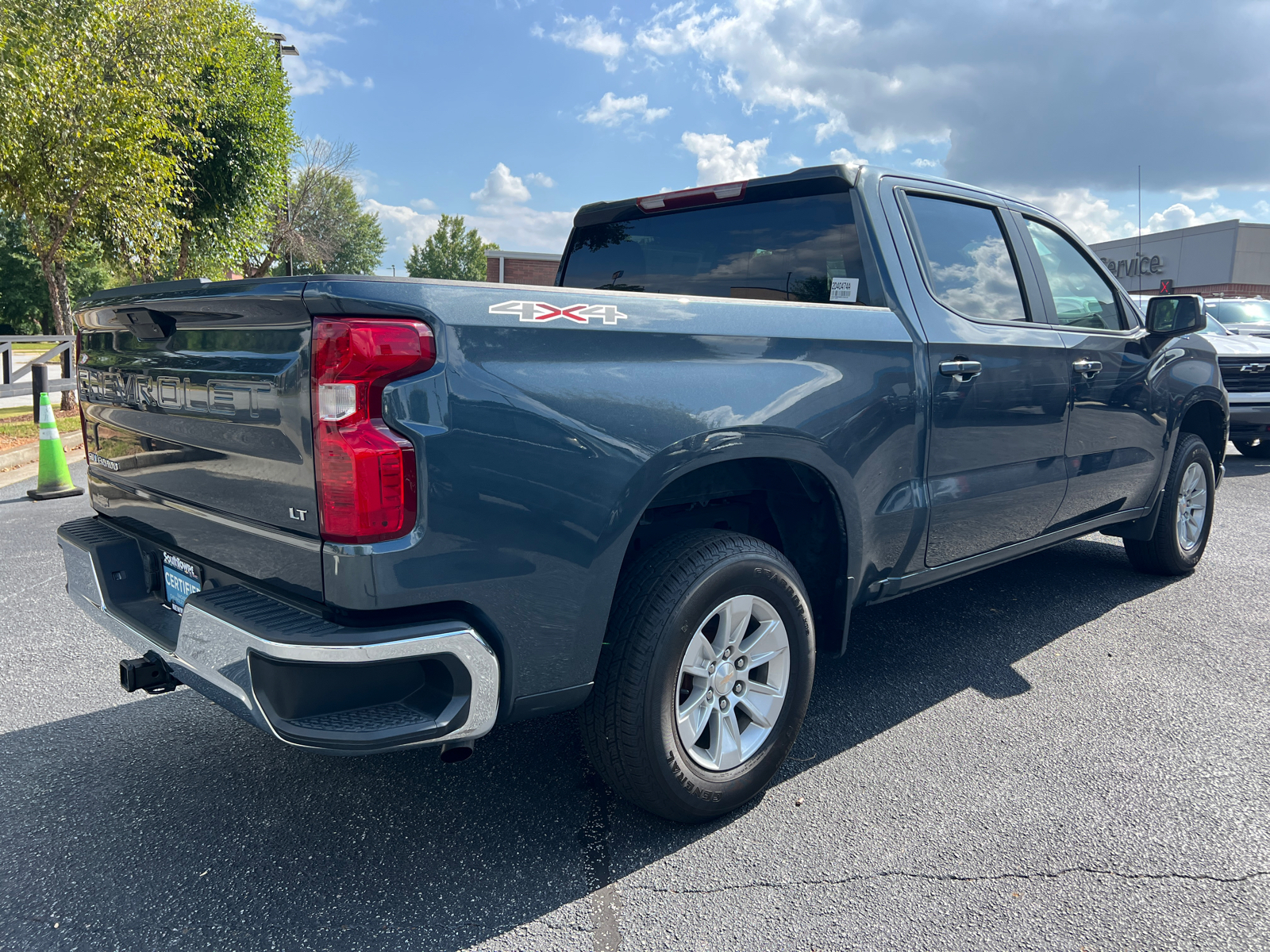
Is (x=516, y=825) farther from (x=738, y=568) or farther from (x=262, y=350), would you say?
(x=262, y=350)

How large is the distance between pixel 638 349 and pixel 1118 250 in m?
42.3

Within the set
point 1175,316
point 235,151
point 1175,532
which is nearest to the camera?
point 1175,316

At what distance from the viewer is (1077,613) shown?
4.55 meters

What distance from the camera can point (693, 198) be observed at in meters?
3.57

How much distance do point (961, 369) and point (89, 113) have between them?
14948mm

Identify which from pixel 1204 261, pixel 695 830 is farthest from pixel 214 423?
pixel 1204 261

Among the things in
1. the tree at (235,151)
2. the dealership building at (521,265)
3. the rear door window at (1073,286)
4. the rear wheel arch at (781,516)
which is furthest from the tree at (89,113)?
the rear door window at (1073,286)

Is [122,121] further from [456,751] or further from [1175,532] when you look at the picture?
[1175,532]

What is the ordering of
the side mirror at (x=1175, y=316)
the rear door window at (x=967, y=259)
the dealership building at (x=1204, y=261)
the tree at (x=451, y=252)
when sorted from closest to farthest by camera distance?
1. the rear door window at (x=967, y=259)
2. the side mirror at (x=1175, y=316)
3. the dealership building at (x=1204, y=261)
4. the tree at (x=451, y=252)

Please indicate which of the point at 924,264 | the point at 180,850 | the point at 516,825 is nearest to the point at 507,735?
the point at 516,825

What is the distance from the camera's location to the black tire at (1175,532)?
4.78 meters

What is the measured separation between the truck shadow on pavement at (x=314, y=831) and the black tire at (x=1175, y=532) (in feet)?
6.16

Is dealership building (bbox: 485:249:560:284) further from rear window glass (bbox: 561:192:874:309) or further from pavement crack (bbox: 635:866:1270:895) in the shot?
pavement crack (bbox: 635:866:1270:895)

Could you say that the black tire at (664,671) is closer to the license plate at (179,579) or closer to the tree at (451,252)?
the license plate at (179,579)
